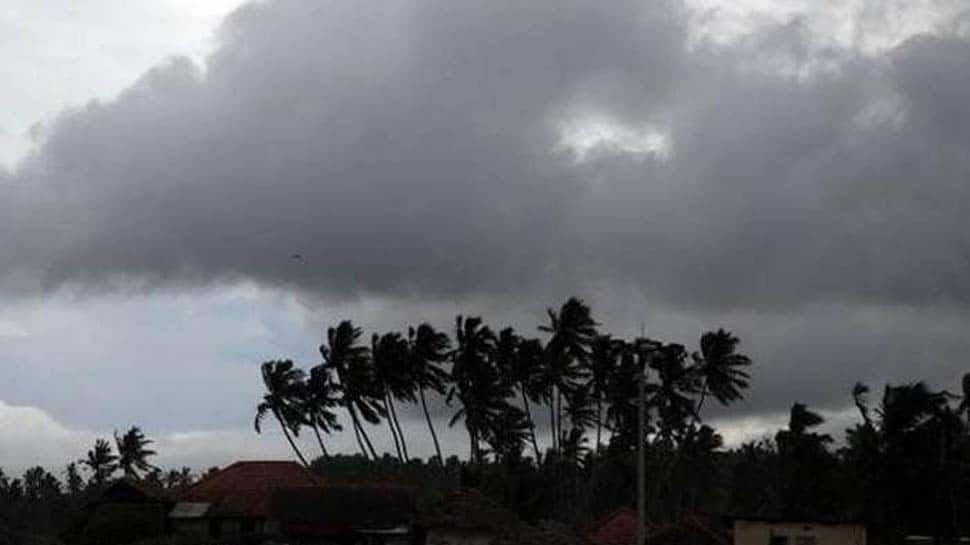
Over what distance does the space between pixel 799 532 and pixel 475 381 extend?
1705 inches

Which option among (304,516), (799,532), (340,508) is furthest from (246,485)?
(799,532)

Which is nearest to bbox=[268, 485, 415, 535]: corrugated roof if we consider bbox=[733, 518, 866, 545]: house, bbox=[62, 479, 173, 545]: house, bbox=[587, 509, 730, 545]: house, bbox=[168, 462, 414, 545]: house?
bbox=[168, 462, 414, 545]: house

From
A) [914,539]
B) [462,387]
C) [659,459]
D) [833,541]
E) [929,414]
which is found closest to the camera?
[833,541]

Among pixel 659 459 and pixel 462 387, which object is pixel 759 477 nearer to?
pixel 659 459

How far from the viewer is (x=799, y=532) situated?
5759cm

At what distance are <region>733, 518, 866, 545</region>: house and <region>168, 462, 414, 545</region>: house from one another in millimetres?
19542

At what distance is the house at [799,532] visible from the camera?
188 ft

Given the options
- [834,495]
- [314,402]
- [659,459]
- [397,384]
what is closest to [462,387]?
[397,384]

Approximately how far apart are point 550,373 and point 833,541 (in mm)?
43324

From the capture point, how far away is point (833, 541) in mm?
57375

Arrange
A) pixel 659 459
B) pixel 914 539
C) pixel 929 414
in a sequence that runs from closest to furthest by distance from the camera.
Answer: pixel 914 539 → pixel 929 414 → pixel 659 459

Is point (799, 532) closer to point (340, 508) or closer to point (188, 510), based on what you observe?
point (340, 508)

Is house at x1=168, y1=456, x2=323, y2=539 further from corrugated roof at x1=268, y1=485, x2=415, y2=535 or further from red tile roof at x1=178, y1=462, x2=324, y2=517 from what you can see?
corrugated roof at x1=268, y1=485, x2=415, y2=535

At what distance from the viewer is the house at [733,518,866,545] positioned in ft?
188
